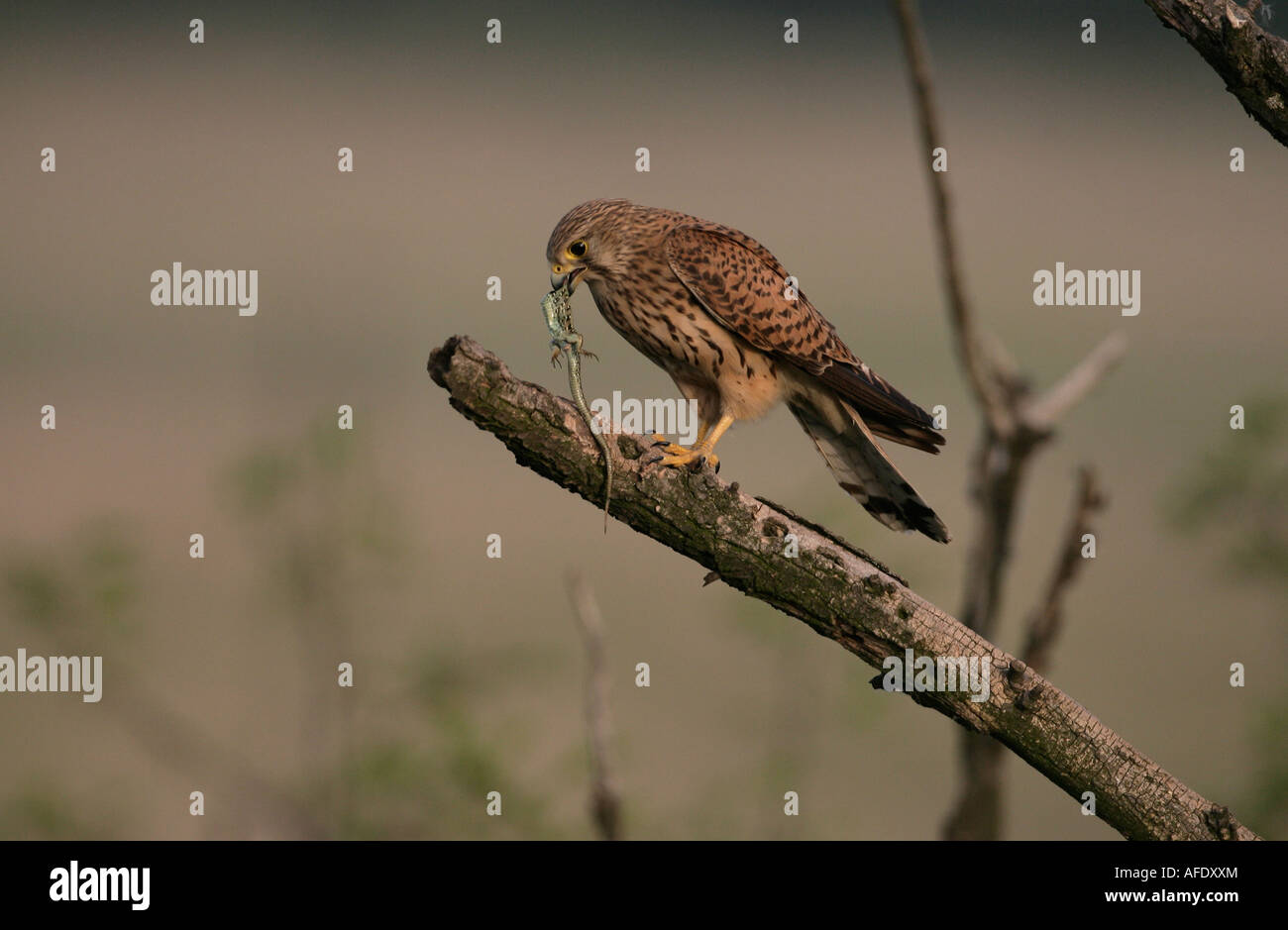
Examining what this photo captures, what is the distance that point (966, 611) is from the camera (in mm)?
4367

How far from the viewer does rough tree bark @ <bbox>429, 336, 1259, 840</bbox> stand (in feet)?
9.26

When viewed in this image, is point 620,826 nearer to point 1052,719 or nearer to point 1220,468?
point 1052,719

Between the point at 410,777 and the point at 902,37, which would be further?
the point at 410,777

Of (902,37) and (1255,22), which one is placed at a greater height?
(902,37)

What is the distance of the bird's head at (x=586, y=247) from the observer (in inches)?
152

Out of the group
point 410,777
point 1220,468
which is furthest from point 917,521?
point 410,777

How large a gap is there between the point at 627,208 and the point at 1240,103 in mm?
1993

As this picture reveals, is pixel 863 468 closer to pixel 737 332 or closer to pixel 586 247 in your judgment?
pixel 737 332

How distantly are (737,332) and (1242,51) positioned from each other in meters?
1.72

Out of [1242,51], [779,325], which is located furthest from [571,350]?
[1242,51]

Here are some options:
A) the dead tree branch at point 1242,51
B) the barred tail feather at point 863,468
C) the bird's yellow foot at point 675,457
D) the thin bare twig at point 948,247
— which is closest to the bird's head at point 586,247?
the barred tail feather at point 863,468

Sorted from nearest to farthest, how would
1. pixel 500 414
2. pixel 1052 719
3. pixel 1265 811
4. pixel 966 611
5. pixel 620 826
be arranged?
pixel 500 414 → pixel 1052 719 → pixel 620 826 → pixel 966 611 → pixel 1265 811

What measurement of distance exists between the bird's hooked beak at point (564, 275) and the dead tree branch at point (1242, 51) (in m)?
1.93

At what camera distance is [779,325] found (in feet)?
12.5
